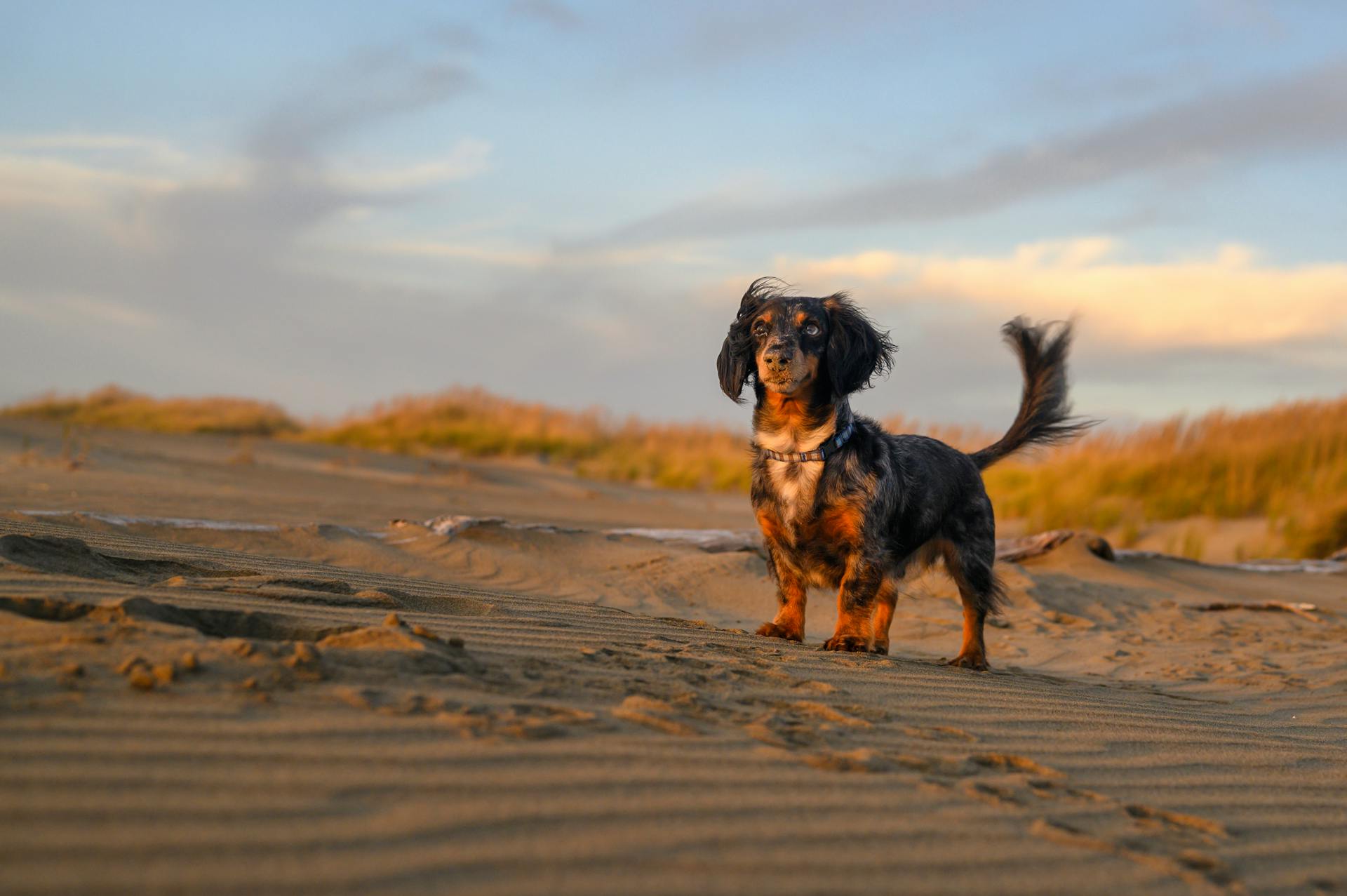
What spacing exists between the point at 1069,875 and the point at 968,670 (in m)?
2.56

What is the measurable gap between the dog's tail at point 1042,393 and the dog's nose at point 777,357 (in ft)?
6.89

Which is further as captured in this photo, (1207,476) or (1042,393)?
(1207,476)

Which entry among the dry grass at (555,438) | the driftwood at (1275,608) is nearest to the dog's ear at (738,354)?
the driftwood at (1275,608)

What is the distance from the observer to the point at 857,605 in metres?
5.02

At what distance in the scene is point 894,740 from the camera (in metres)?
3.26

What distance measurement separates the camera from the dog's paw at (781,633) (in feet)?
17.2

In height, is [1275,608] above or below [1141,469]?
below

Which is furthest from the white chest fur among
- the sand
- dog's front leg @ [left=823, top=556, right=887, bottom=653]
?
the sand

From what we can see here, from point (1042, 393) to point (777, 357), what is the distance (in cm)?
235

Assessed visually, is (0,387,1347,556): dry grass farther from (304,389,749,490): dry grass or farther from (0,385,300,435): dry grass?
(0,385,300,435): dry grass

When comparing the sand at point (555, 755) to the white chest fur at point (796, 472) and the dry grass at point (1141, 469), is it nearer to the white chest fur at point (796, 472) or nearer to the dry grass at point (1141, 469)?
the white chest fur at point (796, 472)

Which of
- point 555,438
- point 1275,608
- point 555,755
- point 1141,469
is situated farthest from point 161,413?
point 555,755

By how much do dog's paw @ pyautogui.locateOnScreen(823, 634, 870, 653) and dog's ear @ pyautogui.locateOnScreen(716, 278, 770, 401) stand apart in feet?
3.98

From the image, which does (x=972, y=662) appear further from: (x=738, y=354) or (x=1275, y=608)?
(x=1275, y=608)
